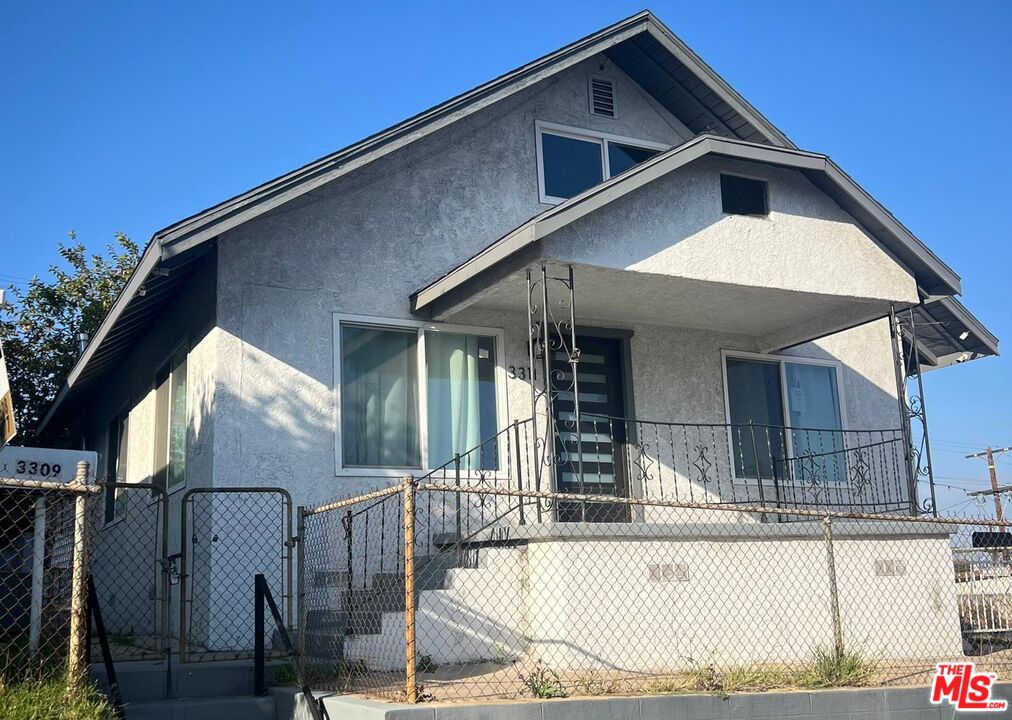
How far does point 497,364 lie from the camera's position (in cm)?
1157

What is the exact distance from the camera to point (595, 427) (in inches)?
461

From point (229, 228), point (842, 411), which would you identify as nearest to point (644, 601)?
point (229, 228)

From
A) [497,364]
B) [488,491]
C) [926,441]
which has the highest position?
[497,364]

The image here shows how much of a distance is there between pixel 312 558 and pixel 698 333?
5.27m

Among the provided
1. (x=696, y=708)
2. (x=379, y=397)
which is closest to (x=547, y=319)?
(x=379, y=397)

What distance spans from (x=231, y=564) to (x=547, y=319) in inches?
142

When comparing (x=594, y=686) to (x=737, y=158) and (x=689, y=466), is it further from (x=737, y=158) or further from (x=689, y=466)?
(x=737, y=158)

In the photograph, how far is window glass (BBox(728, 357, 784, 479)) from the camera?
12.9m

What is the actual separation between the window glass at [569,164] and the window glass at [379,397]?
108 inches

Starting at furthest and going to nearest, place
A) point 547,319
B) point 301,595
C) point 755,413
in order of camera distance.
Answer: point 755,413 → point 547,319 → point 301,595

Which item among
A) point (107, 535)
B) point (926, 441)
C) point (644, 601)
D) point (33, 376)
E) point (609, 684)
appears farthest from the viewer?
point (33, 376)

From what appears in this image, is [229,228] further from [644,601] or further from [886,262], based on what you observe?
[886,262]

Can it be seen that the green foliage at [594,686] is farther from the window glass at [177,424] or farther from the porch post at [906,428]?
the window glass at [177,424]

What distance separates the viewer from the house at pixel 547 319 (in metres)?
10.1
